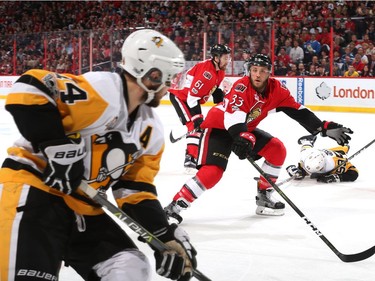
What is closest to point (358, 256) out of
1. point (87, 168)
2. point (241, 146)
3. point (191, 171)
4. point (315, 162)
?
point (241, 146)

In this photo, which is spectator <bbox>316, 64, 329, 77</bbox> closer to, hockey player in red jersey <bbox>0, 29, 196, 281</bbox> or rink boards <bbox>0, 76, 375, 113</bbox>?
rink boards <bbox>0, 76, 375, 113</bbox>

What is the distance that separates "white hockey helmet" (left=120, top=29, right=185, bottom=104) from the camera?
6.08ft

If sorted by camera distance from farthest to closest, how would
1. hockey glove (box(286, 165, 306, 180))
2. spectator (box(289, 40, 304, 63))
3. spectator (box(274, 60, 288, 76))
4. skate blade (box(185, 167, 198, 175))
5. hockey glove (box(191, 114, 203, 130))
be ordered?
spectator (box(274, 60, 288, 76)), spectator (box(289, 40, 304, 63)), hockey glove (box(191, 114, 203, 130)), skate blade (box(185, 167, 198, 175)), hockey glove (box(286, 165, 306, 180))

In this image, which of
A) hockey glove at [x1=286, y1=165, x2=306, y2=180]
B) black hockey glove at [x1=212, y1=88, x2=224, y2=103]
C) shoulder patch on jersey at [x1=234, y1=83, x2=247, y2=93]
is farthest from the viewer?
black hockey glove at [x1=212, y1=88, x2=224, y2=103]

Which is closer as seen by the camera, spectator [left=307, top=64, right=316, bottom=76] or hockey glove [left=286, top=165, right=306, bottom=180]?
hockey glove [left=286, top=165, right=306, bottom=180]

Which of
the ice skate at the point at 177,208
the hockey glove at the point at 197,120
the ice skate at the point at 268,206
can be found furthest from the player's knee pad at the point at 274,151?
the hockey glove at the point at 197,120

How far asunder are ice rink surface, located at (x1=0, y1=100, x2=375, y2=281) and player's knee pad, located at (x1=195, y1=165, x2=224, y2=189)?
283mm

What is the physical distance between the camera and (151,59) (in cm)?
185

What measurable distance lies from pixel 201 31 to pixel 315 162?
23.7ft

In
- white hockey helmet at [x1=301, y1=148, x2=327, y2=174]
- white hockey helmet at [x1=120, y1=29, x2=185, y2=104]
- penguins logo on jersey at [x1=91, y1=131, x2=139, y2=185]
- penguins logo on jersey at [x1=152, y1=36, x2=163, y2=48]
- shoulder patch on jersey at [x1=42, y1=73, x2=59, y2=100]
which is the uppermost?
penguins logo on jersey at [x1=152, y1=36, x2=163, y2=48]

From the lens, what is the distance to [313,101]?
34.9ft

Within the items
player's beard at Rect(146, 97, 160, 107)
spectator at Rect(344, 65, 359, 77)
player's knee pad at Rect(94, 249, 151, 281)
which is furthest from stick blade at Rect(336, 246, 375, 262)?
spectator at Rect(344, 65, 359, 77)

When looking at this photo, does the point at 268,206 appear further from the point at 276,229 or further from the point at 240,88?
the point at 240,88

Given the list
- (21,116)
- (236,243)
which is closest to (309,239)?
(236,243)
